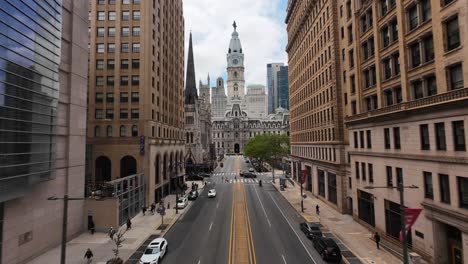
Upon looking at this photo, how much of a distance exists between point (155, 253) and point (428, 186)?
22097 mm

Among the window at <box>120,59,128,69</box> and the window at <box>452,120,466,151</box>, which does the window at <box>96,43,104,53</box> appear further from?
the window at <box>452,120,466,151</box>

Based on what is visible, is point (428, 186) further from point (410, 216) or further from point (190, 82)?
point (190, 82)

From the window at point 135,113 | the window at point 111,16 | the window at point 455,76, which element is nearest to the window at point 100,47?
the window at point 111,16

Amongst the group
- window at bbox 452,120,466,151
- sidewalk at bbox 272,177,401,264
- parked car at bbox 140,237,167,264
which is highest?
window at bbox 452,120,466,151

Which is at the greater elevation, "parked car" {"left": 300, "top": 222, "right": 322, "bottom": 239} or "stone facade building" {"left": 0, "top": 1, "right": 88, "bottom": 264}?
"stone facade building" {"left": 0, "top": 1, "right": 88, "bottom": 264}

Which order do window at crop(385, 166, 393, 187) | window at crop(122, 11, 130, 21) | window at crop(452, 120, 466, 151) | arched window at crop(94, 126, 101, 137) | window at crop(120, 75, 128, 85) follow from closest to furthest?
window at crop(452, 120, 466, 151), window at crop(385, 166, 393, 187), arched window at crop(94, 126, 101, 137), window at crop(120, 75, 128, 85), window at crop(122, 11, 130, 21)

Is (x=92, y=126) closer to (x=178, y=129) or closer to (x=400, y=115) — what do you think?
(x=178, y=129)

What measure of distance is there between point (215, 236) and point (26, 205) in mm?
16953

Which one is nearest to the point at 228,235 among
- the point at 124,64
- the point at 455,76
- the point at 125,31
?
the point at 455,76

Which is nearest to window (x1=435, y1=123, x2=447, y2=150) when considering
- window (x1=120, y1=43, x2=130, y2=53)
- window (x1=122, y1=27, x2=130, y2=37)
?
window (x1=120, y1=43, x2=130, y2=53)

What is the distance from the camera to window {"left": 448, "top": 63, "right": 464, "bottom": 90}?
17.9m

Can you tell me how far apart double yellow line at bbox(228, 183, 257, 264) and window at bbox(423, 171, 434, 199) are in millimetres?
14524

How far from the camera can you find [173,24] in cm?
Answer: 6053

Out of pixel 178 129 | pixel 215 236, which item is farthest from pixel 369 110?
pixel 178 129
